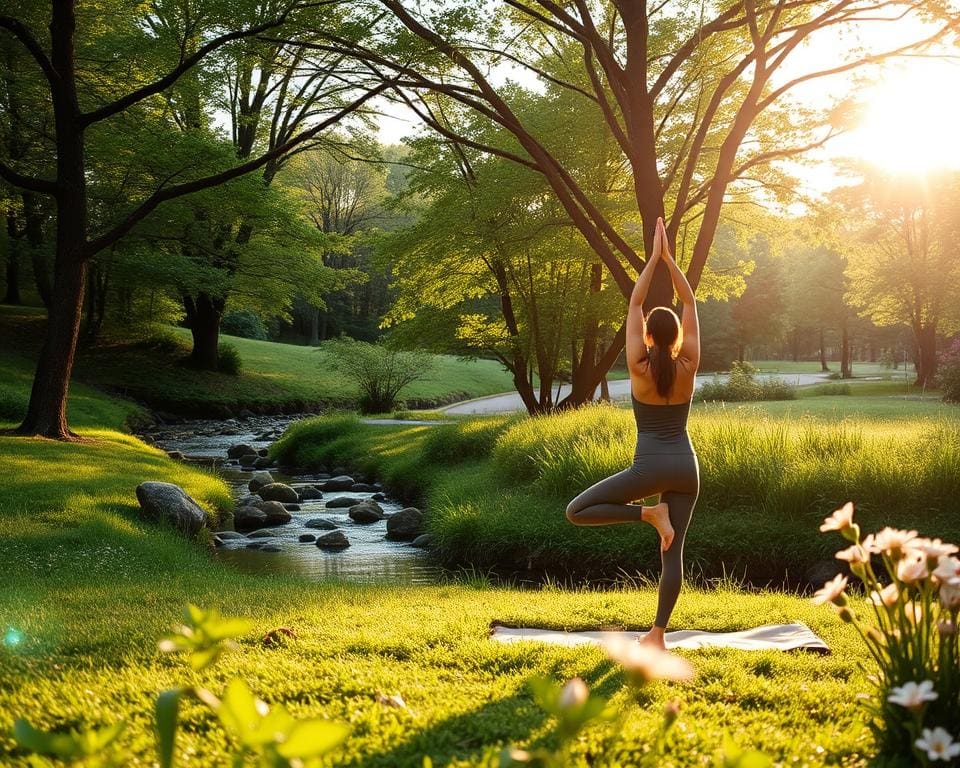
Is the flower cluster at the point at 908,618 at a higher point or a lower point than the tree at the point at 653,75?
lower

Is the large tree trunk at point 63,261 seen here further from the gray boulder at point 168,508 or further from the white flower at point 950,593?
the white flower at point 950,593

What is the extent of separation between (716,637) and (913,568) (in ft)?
9.95

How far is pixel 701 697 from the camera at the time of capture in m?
3.95

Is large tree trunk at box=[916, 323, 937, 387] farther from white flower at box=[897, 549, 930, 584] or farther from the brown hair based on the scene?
white flower at box=[897, 549, 930, 584]

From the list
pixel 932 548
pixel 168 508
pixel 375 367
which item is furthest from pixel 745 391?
pixel 932 548

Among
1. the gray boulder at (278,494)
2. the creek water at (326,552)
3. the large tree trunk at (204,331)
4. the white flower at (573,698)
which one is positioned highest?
the large tree trunk at (204,331)

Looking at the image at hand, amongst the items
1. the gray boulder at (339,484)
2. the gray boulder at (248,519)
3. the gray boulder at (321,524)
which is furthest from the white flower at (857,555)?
the gray boulder at (339,484)

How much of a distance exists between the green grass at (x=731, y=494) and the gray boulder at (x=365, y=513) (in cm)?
92

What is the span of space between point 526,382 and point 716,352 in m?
43.7

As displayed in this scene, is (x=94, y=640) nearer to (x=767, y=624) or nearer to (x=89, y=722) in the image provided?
(x=89, y=722)

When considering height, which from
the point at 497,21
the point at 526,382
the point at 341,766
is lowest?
the point at 341,766

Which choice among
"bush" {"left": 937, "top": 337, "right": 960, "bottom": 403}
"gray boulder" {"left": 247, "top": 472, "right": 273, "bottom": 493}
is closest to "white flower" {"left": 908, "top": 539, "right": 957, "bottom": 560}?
"gray boulder" {"left": 247, "top": 472, "right": 273, "bottom": 493}

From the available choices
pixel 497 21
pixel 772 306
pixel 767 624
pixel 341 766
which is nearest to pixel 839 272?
pixel 772 306

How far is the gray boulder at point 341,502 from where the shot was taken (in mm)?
13695
